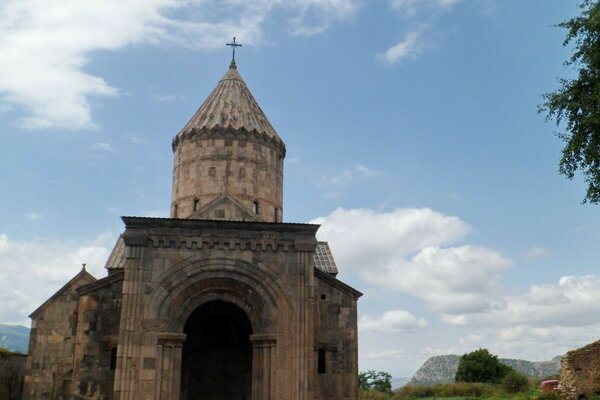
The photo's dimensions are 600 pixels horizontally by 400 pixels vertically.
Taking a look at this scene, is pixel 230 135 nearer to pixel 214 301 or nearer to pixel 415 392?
pixel 214 301

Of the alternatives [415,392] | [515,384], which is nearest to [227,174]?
[515,384]

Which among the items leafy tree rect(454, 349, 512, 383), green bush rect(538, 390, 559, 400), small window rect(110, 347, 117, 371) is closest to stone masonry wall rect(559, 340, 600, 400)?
green bush rect(538, 390, 559, 400)

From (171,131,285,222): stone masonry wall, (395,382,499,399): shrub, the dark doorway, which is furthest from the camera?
(395,382,499,399): shrub

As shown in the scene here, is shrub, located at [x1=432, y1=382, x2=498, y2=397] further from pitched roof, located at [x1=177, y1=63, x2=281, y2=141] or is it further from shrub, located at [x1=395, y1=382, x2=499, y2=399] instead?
pitched roof, located at [x1=177, y1=63, x2=281, y2=141]

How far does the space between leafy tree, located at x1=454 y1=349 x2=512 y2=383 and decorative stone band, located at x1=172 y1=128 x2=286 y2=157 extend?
837 inches

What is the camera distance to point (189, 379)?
13.9 meters

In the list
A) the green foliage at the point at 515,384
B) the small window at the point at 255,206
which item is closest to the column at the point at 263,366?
the small window at the point at 255,206

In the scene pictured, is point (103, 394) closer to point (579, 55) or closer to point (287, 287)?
point (287, 287)

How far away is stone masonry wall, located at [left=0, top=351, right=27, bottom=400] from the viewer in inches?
671

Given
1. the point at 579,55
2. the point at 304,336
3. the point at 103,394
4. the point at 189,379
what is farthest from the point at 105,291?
the point at 579,55

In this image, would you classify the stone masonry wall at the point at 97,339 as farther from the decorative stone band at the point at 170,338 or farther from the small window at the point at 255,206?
the small window at the point at 255,206

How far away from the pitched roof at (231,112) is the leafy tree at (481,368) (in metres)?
21.2

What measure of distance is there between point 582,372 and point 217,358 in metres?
8.79

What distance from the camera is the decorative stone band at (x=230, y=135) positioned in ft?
48.4
